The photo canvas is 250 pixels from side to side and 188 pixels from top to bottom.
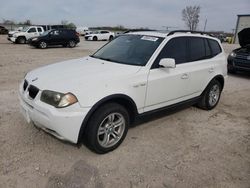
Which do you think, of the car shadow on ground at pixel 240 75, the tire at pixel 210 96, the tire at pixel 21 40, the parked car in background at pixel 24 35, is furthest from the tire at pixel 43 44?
the tire at pixel 210 96

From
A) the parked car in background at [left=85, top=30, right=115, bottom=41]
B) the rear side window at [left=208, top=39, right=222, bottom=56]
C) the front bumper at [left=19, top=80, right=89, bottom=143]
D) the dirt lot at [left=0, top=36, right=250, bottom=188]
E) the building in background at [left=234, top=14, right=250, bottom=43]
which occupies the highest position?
the building in background at [left=234, top=14, right=250, bottom=43]

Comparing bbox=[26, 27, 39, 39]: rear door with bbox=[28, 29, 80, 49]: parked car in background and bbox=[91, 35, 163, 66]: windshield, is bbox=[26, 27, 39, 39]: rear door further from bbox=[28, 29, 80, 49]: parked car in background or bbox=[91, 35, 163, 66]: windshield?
bbox=[91, 35, 163, 66]: windshield

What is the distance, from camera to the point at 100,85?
318cm

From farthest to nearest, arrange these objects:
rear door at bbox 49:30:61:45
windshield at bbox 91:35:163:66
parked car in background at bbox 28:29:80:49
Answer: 1. rear door at bbox 49:30:61:45
2. parked car in background at bbox 28:29:80:49
3. windshield at bbox 91:35:163:66

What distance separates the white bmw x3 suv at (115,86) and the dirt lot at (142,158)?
328 mm

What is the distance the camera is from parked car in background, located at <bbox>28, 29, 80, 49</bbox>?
1870 cm

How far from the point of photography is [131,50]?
13.8 ft

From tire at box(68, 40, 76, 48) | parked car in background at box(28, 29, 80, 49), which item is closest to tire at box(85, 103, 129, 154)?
parked car in background at box(28, 29, 80, 49)

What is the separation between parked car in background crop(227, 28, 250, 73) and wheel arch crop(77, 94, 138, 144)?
278 inches

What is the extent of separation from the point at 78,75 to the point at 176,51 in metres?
1.88

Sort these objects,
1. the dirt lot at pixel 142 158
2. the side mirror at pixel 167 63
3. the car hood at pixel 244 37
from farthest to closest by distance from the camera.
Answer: the car hood at pixel 244 37 → the side mirror at pixel 167 63 → the dirt lot at pixel 142 158

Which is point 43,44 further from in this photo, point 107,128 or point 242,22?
point 242,22

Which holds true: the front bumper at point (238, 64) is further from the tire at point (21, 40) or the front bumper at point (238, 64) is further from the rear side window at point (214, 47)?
the tire at point (21, 40)

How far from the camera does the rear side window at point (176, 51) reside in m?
4.00
